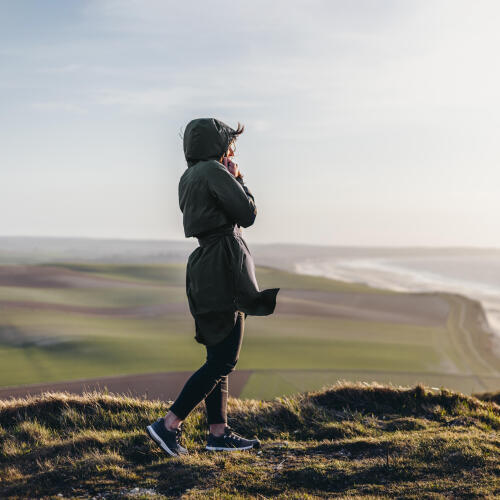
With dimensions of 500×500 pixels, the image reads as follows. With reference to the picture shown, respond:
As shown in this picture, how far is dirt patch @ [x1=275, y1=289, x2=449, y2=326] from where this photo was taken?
95.7 ft

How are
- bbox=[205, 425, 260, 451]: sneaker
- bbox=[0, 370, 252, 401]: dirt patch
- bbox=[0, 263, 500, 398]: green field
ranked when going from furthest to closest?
bbox=[0, 263, 500, 398]: green field
bbox=[0, 370, 252, 401]: dirt patch
bbox=[205, 425, 260, 451]: sneaker

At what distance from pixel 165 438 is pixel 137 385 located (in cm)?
948

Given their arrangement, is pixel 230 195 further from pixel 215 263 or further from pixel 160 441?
pixel 160 441

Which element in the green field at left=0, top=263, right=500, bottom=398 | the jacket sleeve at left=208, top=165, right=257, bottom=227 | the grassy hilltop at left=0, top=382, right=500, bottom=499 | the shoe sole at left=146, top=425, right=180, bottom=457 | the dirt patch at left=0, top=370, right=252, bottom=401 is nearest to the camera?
the grassy hilltop at left=0, top=382, right=500, bottom=499

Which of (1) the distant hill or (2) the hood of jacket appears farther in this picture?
(1) the distant hill

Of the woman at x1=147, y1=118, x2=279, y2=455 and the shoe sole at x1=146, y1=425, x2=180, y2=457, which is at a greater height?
the woman at x1=147, y1=118, x2=279, y2=455

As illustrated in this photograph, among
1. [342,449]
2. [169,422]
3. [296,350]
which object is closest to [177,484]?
[169,422]

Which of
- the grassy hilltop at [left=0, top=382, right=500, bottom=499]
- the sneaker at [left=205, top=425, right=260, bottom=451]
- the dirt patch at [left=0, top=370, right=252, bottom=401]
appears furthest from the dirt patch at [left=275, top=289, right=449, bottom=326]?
the sneaker at [left=205, top=425, right=260, bottom=451]

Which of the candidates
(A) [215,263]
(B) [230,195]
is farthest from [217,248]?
(B) [230,195]

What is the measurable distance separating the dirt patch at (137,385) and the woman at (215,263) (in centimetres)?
787

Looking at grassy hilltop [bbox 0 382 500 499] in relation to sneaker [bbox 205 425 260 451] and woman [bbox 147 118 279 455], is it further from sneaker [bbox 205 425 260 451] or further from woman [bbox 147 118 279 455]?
woman [bbox 147 118 279 455]

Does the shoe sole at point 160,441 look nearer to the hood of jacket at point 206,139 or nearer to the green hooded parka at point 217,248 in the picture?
the green hooded parka at point 217,248

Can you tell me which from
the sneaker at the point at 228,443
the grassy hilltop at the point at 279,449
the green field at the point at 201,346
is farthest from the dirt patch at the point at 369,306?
the sneaker at the point at 228,443

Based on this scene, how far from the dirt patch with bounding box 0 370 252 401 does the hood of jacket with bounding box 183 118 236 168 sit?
27.6 feet
